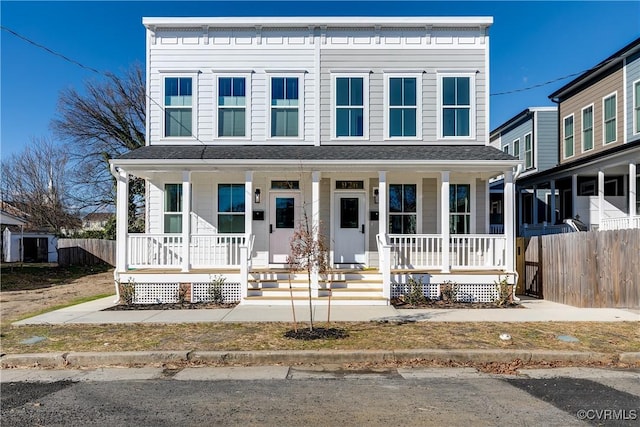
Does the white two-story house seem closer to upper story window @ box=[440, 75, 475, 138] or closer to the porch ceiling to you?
upper story window @ box=[440, 75, 475, 138]

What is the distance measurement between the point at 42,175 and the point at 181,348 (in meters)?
33.6

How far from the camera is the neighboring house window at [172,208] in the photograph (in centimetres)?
1272

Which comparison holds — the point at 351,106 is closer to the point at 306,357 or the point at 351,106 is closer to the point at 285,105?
the point at 285,105

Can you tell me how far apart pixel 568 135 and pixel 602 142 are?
2.47 m

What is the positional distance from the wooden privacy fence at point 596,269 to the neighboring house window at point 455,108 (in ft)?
12.7

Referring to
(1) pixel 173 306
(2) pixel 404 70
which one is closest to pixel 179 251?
(1) pixel 173 306

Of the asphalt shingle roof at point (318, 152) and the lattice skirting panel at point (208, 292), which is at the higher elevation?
the asphalt shingle roof at point (318, 152)

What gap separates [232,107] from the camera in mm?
12914

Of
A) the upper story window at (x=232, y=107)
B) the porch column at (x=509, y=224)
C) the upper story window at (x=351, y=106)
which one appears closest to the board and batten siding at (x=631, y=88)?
the porch column at (x=509, y=224)

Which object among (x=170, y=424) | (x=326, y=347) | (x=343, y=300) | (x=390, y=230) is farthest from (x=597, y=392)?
(x=390, y=230)

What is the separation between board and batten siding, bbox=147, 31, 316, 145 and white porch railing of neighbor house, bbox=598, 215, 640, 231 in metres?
9.36

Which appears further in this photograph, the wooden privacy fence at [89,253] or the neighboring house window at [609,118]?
the wooden privacy fence at [89,253]

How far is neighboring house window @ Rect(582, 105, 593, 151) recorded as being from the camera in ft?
56.4

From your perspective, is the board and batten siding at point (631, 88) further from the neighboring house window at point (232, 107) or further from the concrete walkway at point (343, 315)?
the neighboring house window at point (232, 107)
